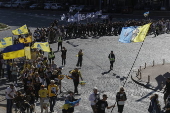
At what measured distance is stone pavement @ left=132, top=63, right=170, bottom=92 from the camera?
22938mm

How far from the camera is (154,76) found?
25281mm

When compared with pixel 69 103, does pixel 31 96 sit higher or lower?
lower

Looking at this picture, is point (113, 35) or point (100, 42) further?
point (113, 35)

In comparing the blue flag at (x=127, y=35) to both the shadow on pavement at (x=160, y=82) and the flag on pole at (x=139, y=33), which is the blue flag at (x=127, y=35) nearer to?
the flag on pole at (x=139, y=33)

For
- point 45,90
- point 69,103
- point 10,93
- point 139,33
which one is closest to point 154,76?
point 139,33

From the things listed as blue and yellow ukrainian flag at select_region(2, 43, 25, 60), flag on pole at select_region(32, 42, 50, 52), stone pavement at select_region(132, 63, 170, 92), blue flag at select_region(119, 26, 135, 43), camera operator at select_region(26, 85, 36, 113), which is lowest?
stone pavement at select_region(132, 63, 170, 92)

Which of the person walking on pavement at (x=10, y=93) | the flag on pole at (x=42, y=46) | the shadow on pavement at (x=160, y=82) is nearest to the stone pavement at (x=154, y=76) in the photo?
the shadow on pavement at (x=160, y=82)

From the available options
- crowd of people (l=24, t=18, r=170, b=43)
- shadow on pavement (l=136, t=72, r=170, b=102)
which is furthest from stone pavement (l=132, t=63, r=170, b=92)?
crowd of people (l=24, t=18, r=170, b=43)

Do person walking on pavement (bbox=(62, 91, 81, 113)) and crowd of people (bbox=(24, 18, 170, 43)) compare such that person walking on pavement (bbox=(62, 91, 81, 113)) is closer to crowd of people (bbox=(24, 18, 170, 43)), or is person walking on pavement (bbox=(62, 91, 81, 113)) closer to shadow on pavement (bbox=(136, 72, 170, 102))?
shadow on pavement (bbox=(136, 72, 170, 102))

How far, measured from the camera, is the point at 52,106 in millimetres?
18188

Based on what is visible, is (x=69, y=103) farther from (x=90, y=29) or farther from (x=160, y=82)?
(x=90, y=29)

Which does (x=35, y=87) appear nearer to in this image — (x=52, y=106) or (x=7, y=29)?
(x=52, y=106)

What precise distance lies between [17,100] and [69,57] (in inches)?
594

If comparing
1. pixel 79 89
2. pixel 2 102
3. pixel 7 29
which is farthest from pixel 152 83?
pixel 7 29
